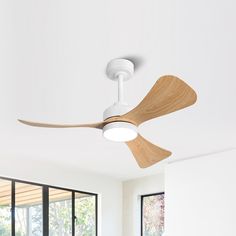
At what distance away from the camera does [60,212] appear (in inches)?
211

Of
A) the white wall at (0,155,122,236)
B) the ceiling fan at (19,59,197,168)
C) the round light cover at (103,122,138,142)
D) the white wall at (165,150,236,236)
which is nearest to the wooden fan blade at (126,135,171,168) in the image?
the ceiling fan at (19,59,197,168)

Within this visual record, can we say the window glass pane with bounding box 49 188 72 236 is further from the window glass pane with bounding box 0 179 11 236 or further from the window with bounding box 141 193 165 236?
the window with bounding box 141 193 165 236

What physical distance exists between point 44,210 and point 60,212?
258mm

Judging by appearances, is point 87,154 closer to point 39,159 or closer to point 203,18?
point 39,159

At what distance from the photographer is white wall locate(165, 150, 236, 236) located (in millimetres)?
4547

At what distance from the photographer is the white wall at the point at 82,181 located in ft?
16.2

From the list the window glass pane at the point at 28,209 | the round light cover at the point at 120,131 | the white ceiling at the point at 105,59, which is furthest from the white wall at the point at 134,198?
the round light cover at the point at 120,131

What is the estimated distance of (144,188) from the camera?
598cm

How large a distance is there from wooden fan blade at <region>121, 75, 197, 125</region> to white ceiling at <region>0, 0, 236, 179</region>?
359 millimetres

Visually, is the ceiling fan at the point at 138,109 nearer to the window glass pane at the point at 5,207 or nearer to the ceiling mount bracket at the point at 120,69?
the ceiling mount bracket at the point at 120,69

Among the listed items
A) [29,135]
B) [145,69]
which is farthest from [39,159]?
[145,69]

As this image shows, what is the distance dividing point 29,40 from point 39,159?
276 centimetres

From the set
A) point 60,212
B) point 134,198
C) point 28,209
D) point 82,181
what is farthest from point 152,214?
point 28,209

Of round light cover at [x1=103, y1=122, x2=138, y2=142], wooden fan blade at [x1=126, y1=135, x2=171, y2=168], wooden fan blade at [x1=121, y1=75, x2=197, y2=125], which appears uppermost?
wooden fan blade at [x1=121, y1=75, x2=197, y2=125]
